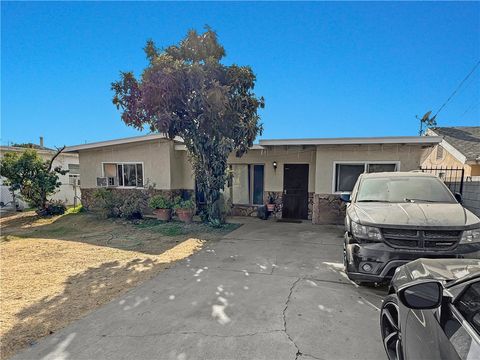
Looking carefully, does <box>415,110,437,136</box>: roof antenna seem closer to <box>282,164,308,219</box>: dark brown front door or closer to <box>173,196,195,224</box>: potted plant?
<box>282,164,308,219</box>: dark brown front door

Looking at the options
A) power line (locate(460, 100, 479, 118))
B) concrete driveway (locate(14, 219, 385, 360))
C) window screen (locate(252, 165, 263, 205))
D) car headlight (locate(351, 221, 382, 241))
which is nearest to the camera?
concrete driveway (locate(14, 219, 385, 360))

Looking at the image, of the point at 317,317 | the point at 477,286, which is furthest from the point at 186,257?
the point at 477,286

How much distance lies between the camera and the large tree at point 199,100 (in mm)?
6977

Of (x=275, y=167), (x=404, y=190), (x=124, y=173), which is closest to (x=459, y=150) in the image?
(x=275, y=167)

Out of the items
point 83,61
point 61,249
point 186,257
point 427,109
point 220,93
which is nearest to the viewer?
point 186,257

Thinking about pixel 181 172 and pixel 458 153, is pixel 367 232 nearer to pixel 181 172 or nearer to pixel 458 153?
pixel 181 172

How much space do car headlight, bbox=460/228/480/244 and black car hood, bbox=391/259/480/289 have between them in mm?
1540

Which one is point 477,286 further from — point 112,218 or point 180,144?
point 112,218

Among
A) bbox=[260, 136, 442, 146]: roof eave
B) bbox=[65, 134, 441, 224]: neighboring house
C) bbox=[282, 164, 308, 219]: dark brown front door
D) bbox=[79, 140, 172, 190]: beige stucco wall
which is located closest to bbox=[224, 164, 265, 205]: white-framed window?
bbox=[65, 134, 441, 224]: neighboring house

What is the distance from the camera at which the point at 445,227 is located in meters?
3.15

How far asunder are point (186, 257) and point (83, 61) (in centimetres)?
766

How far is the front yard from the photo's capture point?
122 inches

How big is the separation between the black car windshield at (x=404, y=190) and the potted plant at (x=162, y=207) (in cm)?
727

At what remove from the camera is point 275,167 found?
9.91 m
